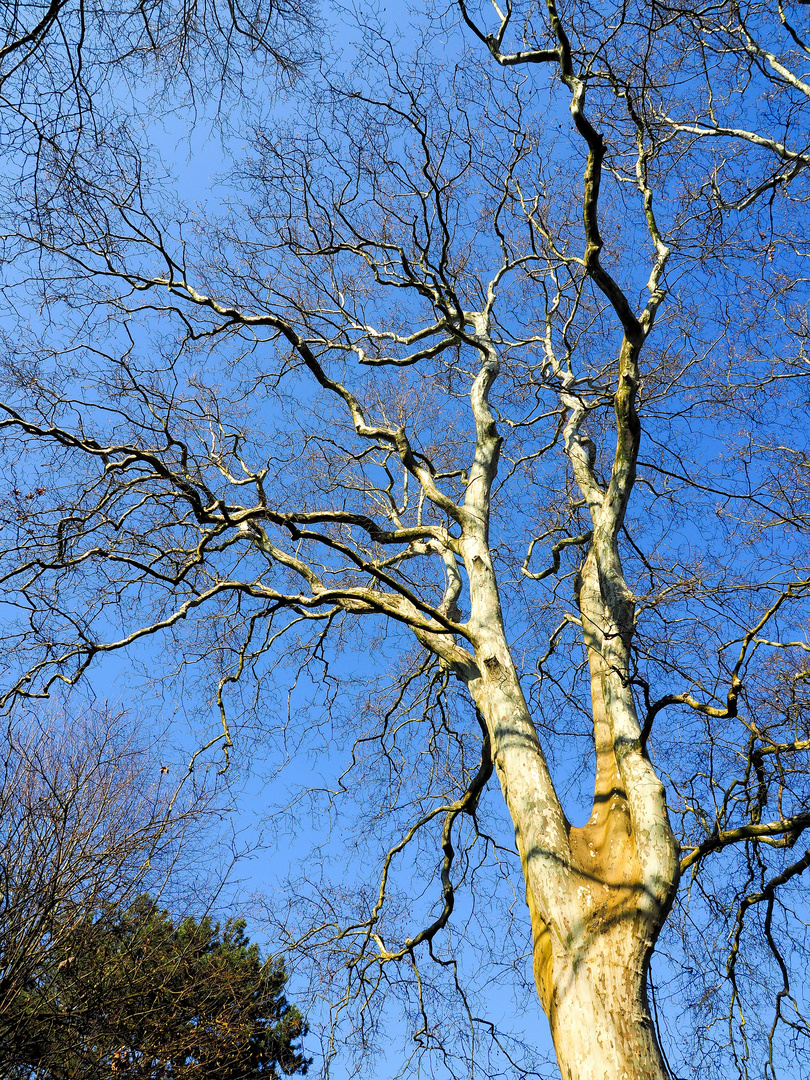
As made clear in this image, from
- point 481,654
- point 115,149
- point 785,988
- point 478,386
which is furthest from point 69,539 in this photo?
point 785,988

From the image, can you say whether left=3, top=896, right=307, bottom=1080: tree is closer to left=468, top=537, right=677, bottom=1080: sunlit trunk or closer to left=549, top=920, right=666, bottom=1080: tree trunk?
left=468, top=537, right=677, bottom=1080: sunlit trunk

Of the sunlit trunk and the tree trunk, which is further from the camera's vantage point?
the sunlit trunk

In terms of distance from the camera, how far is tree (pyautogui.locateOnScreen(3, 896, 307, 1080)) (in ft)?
18.2

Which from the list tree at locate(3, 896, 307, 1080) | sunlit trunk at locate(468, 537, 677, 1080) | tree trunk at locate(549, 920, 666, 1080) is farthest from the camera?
tree at locate(3, 896, 307, 1080)

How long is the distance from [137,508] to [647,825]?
14.2ft

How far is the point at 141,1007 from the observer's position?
674 cm

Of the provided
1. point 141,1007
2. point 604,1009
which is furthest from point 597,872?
point 141,1007

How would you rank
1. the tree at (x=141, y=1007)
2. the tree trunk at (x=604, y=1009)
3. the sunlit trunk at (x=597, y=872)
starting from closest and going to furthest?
the tree trunk at (x=604, y=1009), the sunlit trunk at (x=597, y=872), the tree at (x=141, y=1007)

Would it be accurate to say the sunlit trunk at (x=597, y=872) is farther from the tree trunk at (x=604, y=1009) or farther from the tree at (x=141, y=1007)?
the tree at (x=141, y=1007)

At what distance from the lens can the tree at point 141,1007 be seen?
555cm

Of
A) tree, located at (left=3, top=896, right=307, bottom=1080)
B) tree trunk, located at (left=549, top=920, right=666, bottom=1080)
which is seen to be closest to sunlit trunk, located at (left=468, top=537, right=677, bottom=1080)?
tree trunk, located at (left=549, top=920, right=666, bottom=1080)

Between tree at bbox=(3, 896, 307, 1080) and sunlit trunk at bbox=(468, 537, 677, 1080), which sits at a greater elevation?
sunlit trunk at bbox=(468, 537, 677, 1080)

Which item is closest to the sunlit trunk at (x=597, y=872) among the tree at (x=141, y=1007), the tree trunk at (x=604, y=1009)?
the tree trunk at (x=604, y=1009)

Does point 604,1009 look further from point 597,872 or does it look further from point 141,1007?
point 141,1007
